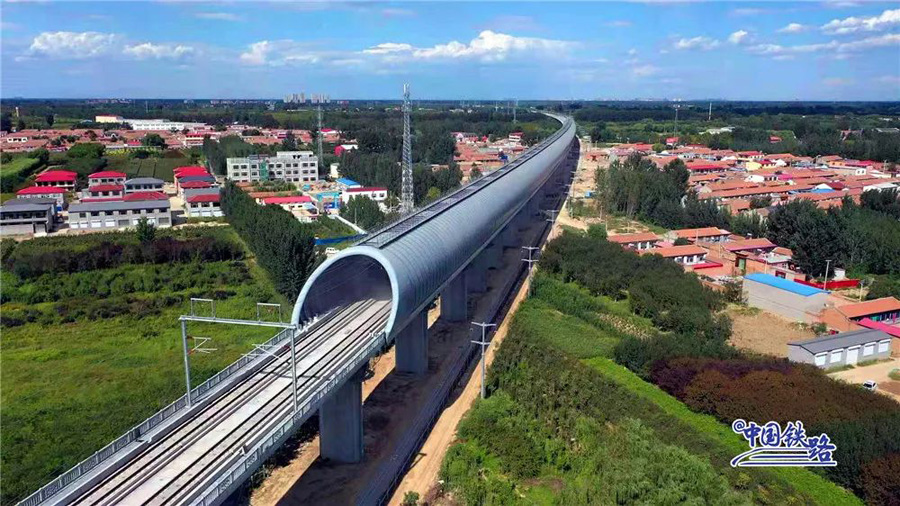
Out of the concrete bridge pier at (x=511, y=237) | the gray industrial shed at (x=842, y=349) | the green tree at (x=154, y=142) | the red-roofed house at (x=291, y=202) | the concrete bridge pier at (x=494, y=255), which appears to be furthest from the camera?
the green tree at (x=154, y=142)

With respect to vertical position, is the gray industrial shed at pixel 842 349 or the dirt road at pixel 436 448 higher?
the gray industrial shed at pixel 842 349

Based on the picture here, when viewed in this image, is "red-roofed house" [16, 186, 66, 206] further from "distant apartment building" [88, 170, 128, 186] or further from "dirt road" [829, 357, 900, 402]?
"dirt road" [829, 357, 900, 402]

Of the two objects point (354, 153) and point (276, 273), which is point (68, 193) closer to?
point (354, 153)

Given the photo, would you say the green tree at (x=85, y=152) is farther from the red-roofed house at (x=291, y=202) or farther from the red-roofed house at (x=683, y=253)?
the red-roofed house at (x=683, y=253)

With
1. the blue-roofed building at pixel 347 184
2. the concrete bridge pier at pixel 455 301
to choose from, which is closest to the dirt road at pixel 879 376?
the concrete bridge pier at pixel 455 301

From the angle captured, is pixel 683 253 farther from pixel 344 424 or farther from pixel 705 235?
pixel 344 424

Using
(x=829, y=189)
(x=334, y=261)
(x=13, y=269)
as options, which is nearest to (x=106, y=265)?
(x=13, y=269)
